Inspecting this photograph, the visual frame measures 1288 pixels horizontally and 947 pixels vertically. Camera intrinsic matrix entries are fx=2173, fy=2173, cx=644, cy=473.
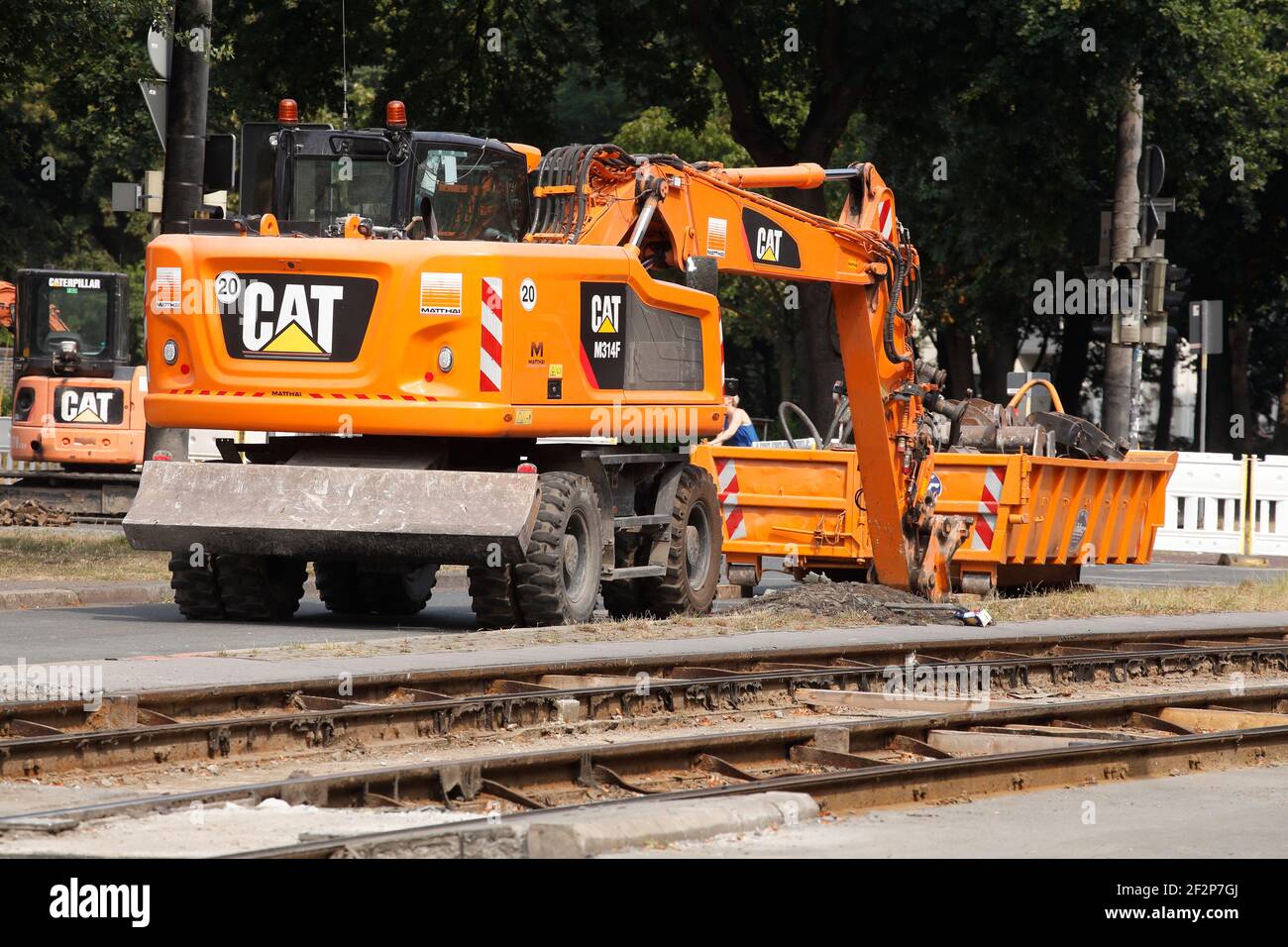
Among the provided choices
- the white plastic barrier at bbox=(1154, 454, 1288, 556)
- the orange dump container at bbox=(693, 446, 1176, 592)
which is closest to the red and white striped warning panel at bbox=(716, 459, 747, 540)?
the orange dump container at bbox=(693, 446, 1176, 592)

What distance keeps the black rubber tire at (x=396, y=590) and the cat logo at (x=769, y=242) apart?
12.5 feet

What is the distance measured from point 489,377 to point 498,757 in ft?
21.6

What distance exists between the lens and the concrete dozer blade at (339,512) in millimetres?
15281

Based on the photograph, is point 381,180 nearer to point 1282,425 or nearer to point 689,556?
point 689,556

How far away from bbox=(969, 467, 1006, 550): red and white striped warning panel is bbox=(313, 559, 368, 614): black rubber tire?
5.98 metres

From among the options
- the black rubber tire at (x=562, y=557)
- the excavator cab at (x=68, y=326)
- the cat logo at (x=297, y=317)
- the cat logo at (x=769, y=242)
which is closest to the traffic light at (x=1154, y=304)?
the cat logo at (x=769, y=242)

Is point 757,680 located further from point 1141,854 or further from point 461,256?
point 1141,854

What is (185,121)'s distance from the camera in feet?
72.2

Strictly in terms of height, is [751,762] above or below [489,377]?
below

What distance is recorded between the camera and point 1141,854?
25.7 feet

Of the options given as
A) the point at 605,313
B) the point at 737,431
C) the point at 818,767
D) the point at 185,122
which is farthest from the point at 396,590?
the point at 818,767

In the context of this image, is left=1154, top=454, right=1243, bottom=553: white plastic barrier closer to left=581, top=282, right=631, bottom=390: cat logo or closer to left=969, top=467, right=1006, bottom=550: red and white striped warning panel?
left=969, top=467, right=1006, bottom=550: red and white striped warning panel

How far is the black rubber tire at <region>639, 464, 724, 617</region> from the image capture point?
1797 cm

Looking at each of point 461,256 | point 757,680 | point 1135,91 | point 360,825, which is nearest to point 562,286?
point 461,256
